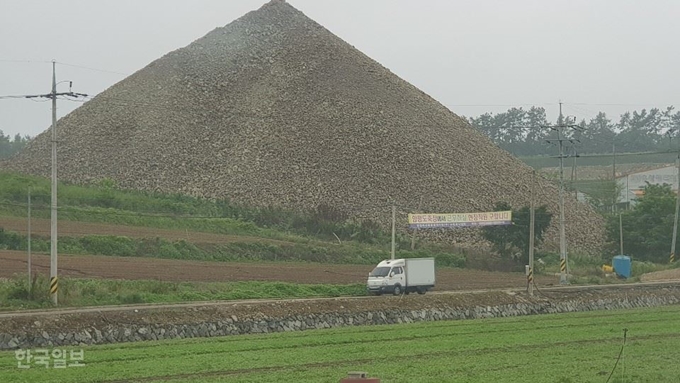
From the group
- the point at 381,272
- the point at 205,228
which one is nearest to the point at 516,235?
the point at 205,228

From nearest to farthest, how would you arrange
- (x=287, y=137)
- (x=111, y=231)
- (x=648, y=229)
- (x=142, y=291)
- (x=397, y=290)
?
(x=142, y=291) → (x=397, y=290) → (x=111, y=231) → (x=648, y=229) → (x=287, y=137)

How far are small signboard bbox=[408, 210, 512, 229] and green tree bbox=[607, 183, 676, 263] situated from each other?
19.3 m

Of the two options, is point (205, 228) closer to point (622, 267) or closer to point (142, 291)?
point (622, 267)

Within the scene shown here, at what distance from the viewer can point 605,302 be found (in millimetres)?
55375

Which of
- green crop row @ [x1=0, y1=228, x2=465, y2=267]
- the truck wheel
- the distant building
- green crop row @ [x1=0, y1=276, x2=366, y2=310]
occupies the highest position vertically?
the distant building

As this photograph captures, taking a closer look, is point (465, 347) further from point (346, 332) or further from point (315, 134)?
point (315, 134)

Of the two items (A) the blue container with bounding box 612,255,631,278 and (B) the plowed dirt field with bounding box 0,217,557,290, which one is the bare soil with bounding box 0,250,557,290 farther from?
(A) the blue container with bounding box 612,255,631,278

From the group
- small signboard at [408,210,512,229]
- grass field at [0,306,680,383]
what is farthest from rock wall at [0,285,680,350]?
small signboard at [408,210,512,229]

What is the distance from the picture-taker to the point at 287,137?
4518 inches

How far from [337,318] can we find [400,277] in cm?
1180

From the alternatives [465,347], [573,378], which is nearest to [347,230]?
[465,347]

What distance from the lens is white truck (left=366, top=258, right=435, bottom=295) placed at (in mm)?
52750

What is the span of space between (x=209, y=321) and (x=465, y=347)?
1063 cm

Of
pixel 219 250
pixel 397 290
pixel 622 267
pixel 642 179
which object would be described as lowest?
pixel 397 290
